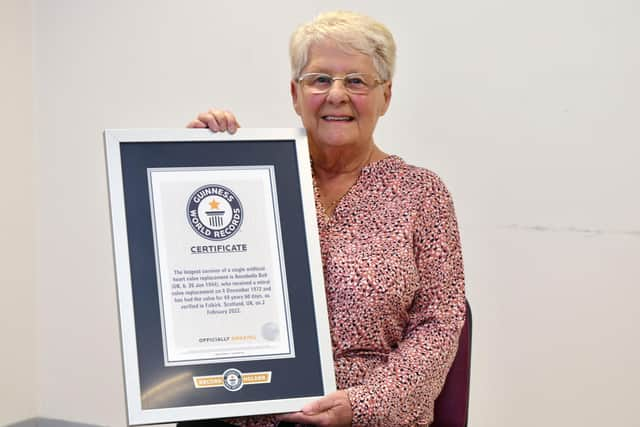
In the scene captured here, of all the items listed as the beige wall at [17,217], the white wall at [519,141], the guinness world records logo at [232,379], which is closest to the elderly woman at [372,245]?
the guinness world records logo at [232,379]

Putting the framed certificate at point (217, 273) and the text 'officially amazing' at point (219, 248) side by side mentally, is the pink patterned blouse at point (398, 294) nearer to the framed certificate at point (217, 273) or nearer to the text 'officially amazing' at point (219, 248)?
the framed certificate at point (217, 273)

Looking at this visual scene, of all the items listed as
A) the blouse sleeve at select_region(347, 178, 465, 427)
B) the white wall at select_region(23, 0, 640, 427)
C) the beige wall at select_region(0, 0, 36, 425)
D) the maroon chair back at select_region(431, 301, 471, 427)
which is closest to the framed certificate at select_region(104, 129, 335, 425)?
the blouse sleeve at select_region(347, 178, 465, 427)

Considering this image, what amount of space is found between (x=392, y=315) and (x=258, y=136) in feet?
1.56

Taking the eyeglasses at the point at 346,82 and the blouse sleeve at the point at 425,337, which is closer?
the blouse sleeve at the point at 425,337

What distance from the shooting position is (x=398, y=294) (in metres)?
1.78

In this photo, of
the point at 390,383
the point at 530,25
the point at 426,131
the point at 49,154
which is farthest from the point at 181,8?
the point at 390,383

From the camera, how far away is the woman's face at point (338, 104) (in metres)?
1.85

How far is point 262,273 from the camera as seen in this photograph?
172 centimetres

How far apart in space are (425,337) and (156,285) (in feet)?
1.86

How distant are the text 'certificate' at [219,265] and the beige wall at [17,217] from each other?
2219mm

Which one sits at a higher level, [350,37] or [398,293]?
[350,37]

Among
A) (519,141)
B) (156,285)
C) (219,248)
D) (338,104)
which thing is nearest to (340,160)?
(338,104)

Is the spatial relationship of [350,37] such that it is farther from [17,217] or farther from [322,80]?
[17,217]

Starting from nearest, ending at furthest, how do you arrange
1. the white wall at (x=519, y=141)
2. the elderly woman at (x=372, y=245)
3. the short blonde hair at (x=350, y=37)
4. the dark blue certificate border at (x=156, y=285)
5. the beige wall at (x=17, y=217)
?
the dark blue certificate border at (x=156, y=285), the elderly woman at (x=372, y=245), the short blonde hair at (x=350, y=37), the white wall at (x=519, y=141), the beige wall at (x=17, y=217)
